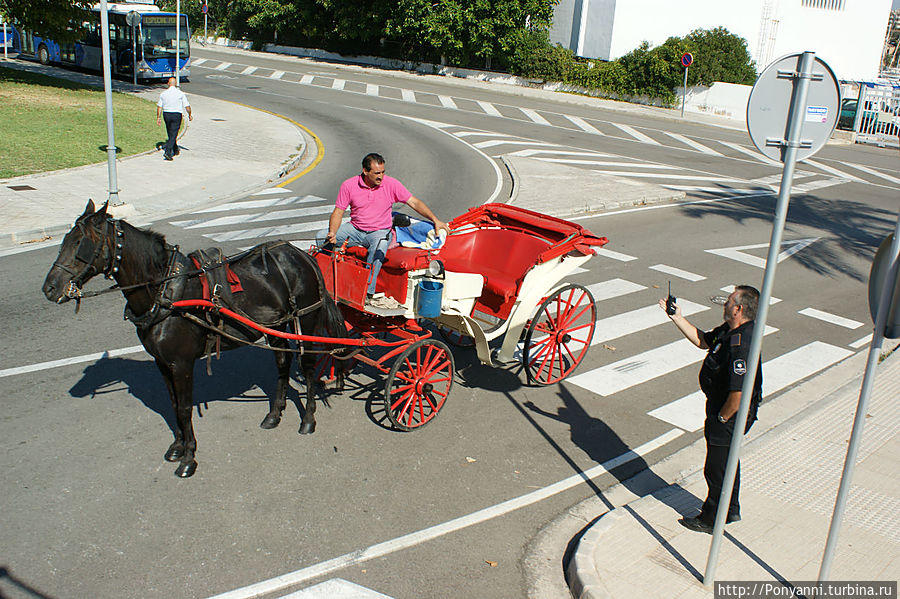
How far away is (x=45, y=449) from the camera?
6.62 meters

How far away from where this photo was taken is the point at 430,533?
235 inches

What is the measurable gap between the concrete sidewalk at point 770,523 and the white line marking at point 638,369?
136 centimetres

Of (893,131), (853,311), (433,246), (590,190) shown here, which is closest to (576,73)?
(893,131)

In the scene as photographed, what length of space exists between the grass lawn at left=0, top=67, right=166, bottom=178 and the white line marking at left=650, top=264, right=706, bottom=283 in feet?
45.4

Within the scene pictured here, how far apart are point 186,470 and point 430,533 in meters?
2.16

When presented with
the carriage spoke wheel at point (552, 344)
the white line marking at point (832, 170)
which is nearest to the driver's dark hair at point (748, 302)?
the carriage spoke wheel at point (552, 344)

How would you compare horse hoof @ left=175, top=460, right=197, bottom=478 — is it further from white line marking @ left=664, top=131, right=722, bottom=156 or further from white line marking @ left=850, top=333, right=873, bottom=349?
white line marking @ left=664, top=131, right=722, bottom=156

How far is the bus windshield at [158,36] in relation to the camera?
34.0 meters

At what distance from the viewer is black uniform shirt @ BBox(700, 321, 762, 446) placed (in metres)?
5.54

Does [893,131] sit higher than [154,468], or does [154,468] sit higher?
[893,131]

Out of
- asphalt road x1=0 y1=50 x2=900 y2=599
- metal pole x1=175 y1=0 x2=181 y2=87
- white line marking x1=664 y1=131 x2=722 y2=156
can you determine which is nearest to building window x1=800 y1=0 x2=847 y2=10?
white line marking x1=664 y1=131 x2=722 y2=156

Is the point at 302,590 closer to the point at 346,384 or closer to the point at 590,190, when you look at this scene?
the point at 346,384

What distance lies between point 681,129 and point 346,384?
30.5 m

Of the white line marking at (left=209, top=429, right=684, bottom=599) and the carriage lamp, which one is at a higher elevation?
the carriage lamp
